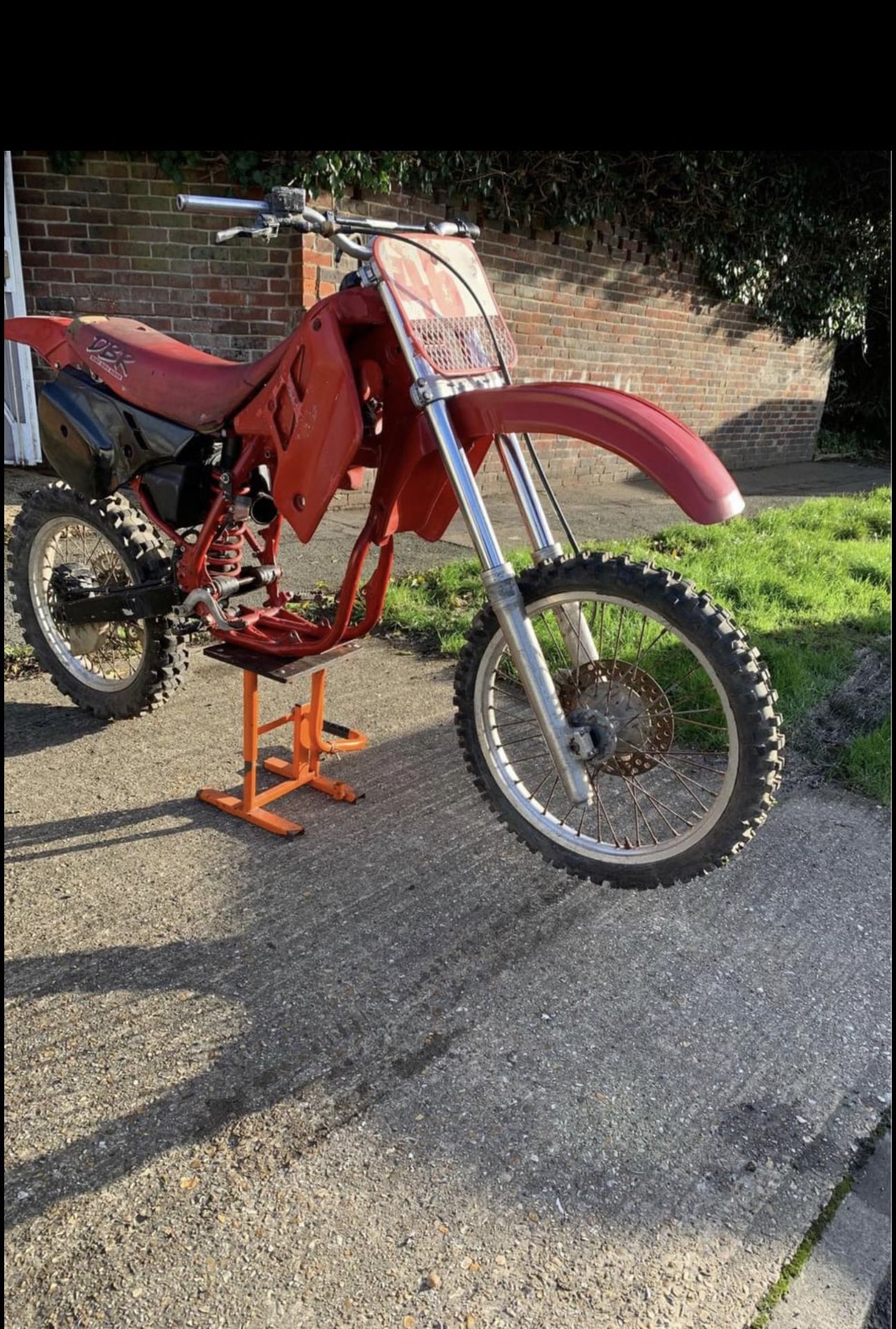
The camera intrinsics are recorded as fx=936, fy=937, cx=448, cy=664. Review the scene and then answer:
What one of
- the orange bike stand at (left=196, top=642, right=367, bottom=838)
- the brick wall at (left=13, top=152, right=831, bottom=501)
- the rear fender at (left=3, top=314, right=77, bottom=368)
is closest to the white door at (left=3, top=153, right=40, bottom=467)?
the brick wall at (left=13, top=152, right=831, bottom=501)

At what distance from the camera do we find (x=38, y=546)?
3.38 metres

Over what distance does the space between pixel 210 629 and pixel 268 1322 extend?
1918mm

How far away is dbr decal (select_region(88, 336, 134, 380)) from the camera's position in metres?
2.96

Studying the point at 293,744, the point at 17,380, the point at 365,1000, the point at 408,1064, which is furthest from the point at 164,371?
the point at 17,380

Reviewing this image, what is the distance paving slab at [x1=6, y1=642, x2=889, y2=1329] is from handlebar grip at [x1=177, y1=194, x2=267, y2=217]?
5.29 feet

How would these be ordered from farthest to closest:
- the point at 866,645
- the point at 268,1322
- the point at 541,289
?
the point at 541,289
the point at 866,645
the point at 268,1322

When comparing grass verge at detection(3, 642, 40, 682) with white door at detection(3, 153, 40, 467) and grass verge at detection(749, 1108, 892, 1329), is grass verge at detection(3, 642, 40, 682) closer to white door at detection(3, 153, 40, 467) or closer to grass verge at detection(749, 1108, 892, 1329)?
white door at detection(3, 153, 40, 467)

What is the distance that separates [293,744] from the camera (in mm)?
2951

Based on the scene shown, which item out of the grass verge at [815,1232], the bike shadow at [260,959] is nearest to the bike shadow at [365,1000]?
the bike shadow at [260,959]

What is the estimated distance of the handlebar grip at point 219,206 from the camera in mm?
2074

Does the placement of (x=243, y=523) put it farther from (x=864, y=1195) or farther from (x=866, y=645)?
(x=866, y=645)

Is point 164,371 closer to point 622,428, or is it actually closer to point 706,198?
point 622,428

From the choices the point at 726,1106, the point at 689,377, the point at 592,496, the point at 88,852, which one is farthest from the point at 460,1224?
the point at 689,377

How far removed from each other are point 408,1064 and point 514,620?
1.00 metres
